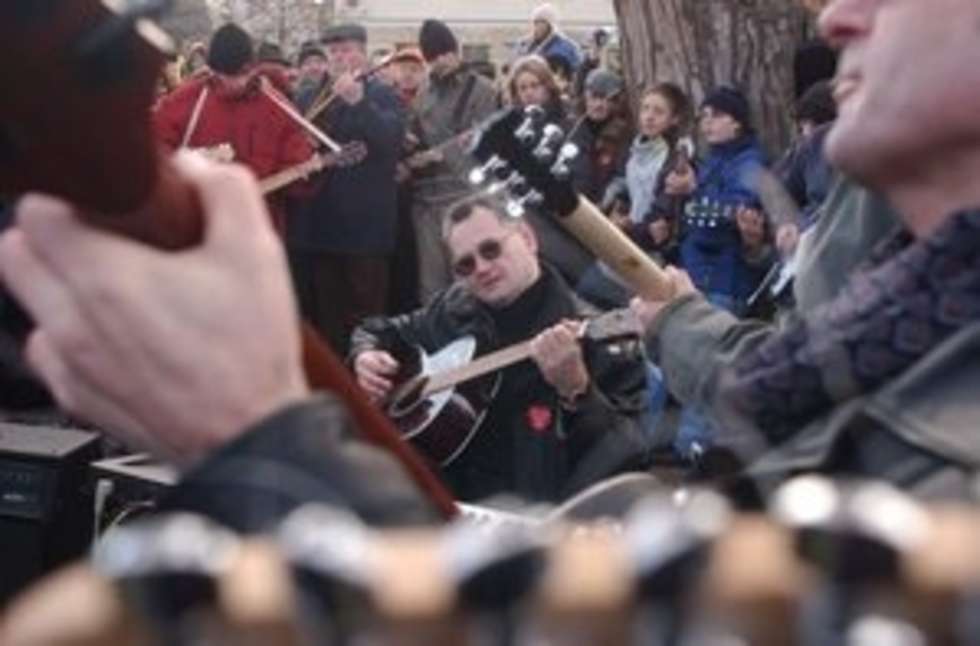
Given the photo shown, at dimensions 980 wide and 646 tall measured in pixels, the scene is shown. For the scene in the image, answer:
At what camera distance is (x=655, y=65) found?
7727 mm

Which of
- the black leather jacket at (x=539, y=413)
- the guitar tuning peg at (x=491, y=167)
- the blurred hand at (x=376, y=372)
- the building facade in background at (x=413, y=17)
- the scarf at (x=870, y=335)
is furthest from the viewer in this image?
the building facade in background at (x=413, y=17)

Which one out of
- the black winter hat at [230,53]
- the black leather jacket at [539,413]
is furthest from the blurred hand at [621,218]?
the black leather jacket at [539,413]

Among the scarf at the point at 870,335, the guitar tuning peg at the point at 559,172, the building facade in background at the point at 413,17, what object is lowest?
the building facade in background at the point at 413,17

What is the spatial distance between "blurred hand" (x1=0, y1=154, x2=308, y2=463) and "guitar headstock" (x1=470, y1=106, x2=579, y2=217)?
2.01 metres

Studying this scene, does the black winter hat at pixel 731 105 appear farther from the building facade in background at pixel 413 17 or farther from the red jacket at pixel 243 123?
the building facade in background at pixel 413 17

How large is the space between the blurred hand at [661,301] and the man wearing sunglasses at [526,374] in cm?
78

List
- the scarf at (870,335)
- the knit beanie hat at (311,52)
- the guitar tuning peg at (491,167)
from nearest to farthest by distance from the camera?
the scarf at (870,335), the guitar tuning peg at (491,167), the knit beanie hat at (311,52)

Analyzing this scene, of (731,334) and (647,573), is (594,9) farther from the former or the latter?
(647,573)

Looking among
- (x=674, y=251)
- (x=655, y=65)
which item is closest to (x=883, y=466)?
(x=674, y=251)

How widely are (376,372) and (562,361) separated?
63 centimetres

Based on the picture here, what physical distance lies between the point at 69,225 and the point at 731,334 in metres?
1.48

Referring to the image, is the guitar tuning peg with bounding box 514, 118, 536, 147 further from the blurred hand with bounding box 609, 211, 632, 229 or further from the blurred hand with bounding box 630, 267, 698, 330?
the blurred hand with bounding box 609, 211, 632, 229

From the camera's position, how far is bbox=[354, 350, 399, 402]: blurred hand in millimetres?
4355

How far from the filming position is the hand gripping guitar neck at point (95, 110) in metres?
0.96
